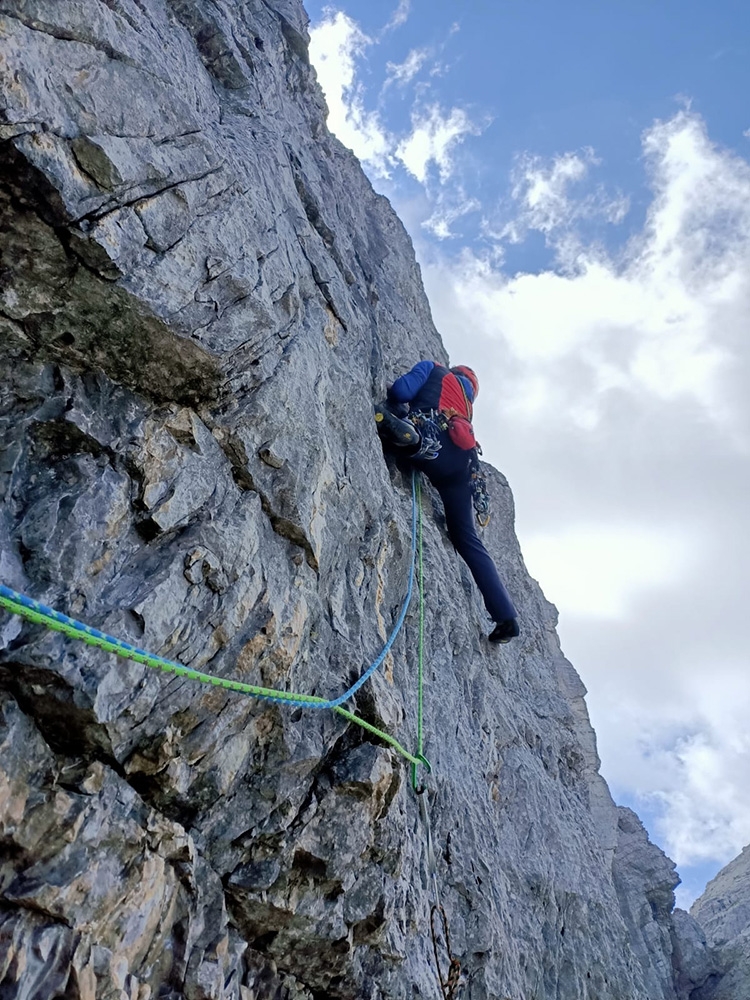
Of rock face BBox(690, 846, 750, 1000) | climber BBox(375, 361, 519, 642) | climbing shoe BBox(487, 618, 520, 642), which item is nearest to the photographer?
climber BBox(375, 361, 519, 642)

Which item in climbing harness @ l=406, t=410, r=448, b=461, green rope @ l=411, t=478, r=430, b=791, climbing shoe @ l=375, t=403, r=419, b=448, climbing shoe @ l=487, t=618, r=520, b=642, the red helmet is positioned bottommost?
green rope @ l=411, t=478, r=430, b=791

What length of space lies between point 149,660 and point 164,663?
0.09 meters

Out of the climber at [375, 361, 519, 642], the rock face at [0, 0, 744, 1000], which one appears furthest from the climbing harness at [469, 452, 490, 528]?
the rock face at [0, 0, 744, 1000]

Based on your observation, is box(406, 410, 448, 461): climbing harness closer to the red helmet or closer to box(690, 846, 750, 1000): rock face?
the red helmet

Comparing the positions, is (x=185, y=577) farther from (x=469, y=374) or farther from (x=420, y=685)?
(x=469, y=374)

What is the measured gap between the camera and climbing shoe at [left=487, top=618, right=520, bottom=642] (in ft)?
31.1

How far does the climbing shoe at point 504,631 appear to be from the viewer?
9.48 m

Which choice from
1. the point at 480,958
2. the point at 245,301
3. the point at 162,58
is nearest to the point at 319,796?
the point at 480,958

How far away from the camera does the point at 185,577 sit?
3965 mm

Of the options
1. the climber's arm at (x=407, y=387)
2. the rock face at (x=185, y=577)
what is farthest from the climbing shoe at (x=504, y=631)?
the climber's arm at (x=407, y=387)

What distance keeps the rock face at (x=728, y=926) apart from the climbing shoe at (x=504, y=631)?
27.0 feet

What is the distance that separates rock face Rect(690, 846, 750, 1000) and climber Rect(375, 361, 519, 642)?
8.30m

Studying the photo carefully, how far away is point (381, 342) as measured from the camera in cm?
991

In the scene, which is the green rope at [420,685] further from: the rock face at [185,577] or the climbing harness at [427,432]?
the climbing harness at [427,432]
